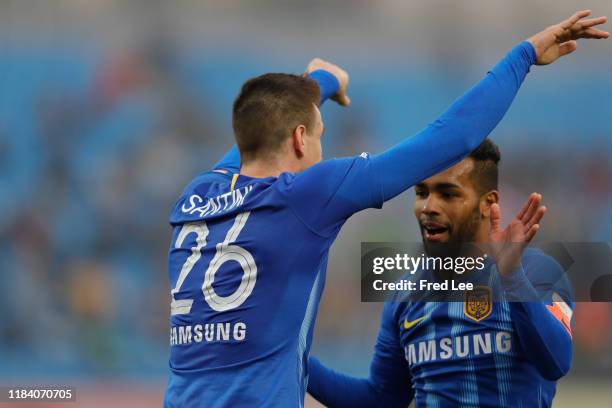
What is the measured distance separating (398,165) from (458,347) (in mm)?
1010

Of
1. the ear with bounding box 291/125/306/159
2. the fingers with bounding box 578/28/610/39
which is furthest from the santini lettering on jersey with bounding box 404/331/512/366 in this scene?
the fingers with bounding box 578/28/610/39

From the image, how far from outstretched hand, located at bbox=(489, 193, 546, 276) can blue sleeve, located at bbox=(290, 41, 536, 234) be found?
0.86 feet

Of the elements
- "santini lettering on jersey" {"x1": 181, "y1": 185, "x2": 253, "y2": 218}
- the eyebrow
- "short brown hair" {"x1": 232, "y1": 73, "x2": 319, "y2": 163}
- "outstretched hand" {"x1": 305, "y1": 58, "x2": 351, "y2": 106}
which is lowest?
"santini lettering on jersey" {"x1": 181, "y1": 185, "x2": 253, "y2": 218}

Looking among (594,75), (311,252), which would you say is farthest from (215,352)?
(594,75)

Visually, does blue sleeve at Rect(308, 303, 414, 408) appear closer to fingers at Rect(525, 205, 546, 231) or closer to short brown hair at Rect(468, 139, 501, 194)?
short brown hair at Rect(468, 139, 501, 194)

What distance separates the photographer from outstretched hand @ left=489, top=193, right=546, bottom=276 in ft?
8.40

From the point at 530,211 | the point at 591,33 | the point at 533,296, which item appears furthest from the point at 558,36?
the point at 533,296

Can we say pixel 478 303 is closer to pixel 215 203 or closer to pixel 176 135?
pixel 215 203

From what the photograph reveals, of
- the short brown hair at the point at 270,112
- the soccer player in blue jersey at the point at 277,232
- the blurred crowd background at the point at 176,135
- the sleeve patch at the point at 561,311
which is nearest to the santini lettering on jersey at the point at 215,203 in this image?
the soccer player in blue jersey at the point at 277,232

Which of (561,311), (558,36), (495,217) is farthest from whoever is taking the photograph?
(561,311)

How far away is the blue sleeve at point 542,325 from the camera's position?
2.67 metres

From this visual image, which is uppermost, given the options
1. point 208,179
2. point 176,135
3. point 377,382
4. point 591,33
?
point 176,135

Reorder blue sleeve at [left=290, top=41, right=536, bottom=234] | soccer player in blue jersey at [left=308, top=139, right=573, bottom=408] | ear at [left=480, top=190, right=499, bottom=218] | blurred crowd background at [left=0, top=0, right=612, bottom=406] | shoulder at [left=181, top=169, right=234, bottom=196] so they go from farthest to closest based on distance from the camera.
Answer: blurred crowd background at [left=0, top=0, right=612, bottom=406] → ear at [left=480, top=190, right=499, bottom=218] → shoulder at [left=181, top=169, right=234, bottom=196] → soccer player in blue jersey at [left=308, top=139, right=573, bottom=408] → blue sleeve at [left=290, top=41, right=536, bottom=234]

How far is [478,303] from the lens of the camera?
126 inches
